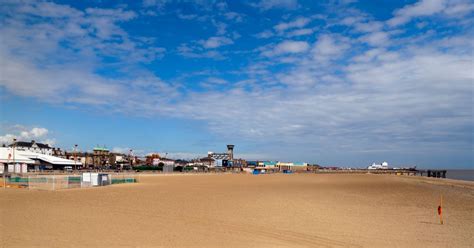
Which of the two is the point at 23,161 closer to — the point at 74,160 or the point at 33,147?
the point at 74,160

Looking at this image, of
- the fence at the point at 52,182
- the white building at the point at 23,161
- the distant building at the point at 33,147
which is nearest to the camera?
the fence at the point at 52,182

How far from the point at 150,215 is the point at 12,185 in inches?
848

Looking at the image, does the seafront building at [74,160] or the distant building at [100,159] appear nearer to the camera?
the seafront building at [74,160]

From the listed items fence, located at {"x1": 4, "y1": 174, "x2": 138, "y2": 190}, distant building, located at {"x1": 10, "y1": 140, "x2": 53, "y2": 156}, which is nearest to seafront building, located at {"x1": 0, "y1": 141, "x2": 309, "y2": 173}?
distant building, located at {"x1": 10, "y1": 140, "x2": 53, "y2": 156}

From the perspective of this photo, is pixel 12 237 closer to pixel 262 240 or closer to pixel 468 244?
pixel 262 240

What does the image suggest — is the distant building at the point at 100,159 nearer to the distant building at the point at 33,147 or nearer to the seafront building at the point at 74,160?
the seafront building at the point at 74,160

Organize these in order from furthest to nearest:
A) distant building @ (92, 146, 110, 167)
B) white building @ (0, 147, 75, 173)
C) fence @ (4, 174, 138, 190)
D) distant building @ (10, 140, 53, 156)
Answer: distant building @ (92, 146, 110, 167) < distant building @ (10, 140, 53, 156) < white building @ (0, 147, 75, 173) < fence @ (4, 174, 138, 190)

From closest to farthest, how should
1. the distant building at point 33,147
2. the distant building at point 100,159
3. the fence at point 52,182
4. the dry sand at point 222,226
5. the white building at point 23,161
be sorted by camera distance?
the dry sand at point 222,226 < the fence at point 52,182 < the white building at point 23,161 < the distant building at point 33,147 < the distant building at point 100,159

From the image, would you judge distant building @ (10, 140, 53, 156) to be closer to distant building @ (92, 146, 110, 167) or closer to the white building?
distant building @ (92, 146, 110, 167)

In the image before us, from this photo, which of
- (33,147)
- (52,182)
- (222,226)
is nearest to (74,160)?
(33,147)

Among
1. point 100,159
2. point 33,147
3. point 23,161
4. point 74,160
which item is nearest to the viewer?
point 23,161

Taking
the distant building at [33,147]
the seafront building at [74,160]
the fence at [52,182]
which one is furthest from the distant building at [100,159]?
the fence at [52,182]

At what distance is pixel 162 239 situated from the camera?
10266 millimetres

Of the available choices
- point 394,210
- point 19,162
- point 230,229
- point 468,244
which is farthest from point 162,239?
point 19,162
